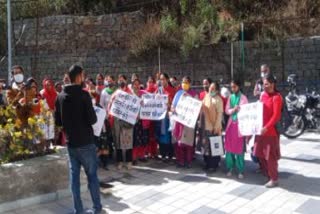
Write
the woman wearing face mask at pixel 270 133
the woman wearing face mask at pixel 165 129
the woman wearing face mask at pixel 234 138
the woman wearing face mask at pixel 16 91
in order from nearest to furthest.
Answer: the woman wearing face mask at pixel 270 133 < the woman wearing face mask at pixel 16 91 < the woman wearing face mask at pixel 234 138 < the woman wearing face mask at pixel 165 129

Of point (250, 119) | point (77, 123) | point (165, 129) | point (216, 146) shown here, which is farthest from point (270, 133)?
point (77, 123)

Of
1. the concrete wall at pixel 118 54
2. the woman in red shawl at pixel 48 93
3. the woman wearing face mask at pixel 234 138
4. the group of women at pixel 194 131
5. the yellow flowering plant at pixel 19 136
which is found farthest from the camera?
the concrete wall at pixel 118 54

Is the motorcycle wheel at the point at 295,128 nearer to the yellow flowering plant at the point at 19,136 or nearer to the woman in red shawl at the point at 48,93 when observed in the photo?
the woman in red shawl at the point at 48,93

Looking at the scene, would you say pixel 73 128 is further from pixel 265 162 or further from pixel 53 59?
pixel 53 59

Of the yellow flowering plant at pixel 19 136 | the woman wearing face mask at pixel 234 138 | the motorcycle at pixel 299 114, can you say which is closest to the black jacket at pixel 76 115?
the yellow flowering plant at pixel 19 136

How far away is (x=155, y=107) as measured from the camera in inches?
303

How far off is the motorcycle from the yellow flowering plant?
5.88 m

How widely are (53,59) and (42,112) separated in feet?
44.4

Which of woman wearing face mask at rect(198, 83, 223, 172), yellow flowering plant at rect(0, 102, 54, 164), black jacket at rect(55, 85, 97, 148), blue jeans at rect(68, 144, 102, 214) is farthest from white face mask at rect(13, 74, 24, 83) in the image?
woman wearing face mask at rect(198, 83, 223, 172)

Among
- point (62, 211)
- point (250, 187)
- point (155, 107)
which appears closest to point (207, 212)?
Result: point (250, 187)

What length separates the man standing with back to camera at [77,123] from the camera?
15.9 feet

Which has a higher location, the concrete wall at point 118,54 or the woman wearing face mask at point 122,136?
the concrete wall at point 118,54

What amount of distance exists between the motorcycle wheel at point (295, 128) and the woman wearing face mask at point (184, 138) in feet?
10.8

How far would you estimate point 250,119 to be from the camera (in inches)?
251
